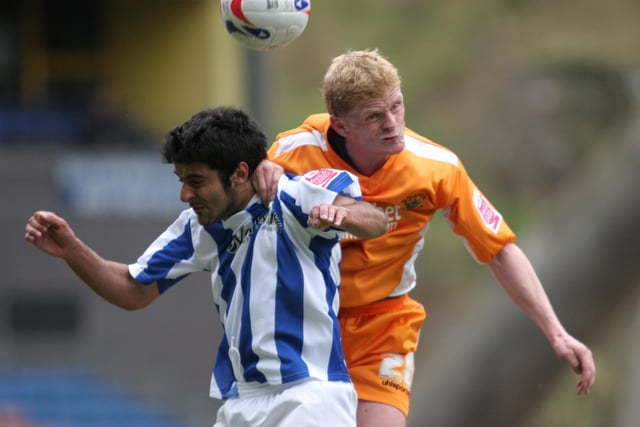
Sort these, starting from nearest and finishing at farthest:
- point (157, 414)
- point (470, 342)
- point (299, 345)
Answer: point (299, 345) → point (470, 342) → point (157, 414)

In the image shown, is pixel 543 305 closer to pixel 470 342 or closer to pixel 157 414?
pixel 470 342

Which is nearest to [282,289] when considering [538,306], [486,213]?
[486,213]

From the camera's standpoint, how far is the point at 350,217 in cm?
490

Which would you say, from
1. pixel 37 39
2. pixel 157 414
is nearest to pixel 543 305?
pixel 157 414

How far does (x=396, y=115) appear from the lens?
534cm

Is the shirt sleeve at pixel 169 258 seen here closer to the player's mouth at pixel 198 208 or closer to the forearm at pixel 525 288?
the player's mouth at pixel 198 208

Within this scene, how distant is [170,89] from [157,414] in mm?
4979

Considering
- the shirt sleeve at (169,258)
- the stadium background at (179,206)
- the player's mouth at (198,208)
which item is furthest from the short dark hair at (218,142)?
the stadium background at (179,206)

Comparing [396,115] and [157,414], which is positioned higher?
[396,115]

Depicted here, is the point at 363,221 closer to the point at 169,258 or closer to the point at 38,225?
the point at 169,258

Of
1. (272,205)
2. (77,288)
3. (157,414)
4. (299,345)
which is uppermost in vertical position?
(272,205)

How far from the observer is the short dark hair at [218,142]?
5035 mm

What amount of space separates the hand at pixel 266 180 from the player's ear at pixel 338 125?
18.7 inches

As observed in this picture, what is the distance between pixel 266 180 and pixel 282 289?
0.43 m
